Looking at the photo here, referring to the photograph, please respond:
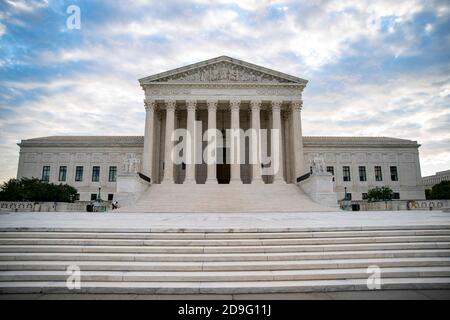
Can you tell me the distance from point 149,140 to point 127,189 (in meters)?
9.39

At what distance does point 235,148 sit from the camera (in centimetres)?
Result: 3309

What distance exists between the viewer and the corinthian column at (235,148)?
1277 inches

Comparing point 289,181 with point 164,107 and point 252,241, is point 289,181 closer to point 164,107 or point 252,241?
point 164,107

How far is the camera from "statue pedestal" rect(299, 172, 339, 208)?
25.5 metres

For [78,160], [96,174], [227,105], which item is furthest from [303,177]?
Answer: [78,160]

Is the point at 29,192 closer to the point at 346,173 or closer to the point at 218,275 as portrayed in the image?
the point at 218,275

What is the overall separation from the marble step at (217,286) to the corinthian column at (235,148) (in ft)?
86.2

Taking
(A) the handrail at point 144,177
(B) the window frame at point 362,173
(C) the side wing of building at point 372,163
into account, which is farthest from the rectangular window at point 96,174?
(B) the window frame at point 362,173

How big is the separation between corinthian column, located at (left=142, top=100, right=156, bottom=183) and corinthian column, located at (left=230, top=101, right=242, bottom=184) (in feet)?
30.9

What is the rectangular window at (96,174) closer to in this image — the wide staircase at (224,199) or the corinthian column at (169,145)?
the corinthian column at (169,145)

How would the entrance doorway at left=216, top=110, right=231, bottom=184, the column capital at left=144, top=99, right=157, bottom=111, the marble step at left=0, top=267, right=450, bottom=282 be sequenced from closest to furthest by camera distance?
the marble step at left=0, top=267, right=450, bottom=282, the column capital at left=144, top=99, right=157, bottom=111, the entrance doorway at left=216, top=110, right=231, bottom=184

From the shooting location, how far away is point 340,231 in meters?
8.34

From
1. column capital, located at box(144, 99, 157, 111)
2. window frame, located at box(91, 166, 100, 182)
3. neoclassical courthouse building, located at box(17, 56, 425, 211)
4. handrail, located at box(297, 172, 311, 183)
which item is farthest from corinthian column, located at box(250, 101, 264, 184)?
window frame, located at box(91, 166, 100, 182)

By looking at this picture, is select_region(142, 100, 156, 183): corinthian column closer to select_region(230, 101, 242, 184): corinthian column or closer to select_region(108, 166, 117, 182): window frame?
select_region(230, 101, 242, 184): corinthian column
